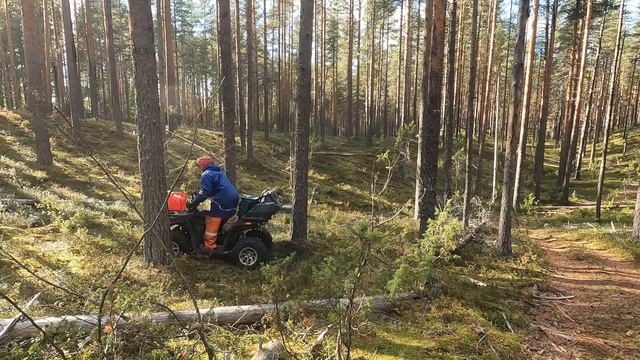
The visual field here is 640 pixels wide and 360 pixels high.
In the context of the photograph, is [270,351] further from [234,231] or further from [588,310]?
[588,310]

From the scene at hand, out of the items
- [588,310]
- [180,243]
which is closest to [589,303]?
[588,310]

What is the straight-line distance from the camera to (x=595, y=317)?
674 centimetres

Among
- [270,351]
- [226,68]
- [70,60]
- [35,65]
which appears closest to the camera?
[270,351]

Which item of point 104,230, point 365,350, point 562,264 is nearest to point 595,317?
point 562,264

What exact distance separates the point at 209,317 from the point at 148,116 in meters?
4.20

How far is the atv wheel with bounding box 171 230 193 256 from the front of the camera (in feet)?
24.8

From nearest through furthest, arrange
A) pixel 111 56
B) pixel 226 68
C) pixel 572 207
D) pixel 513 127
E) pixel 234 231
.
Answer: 1. pixel 234 231
2. pixel 513 127
3. pixel 226 68
4. pixel 572 207
5. pixel 111 56

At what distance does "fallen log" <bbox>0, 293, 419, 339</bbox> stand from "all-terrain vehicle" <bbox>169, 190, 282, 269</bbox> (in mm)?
2129

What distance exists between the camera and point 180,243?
761 cm

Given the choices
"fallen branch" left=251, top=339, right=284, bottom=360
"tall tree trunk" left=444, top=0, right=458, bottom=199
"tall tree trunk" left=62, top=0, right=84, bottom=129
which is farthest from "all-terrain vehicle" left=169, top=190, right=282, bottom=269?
"tall tree trunk" left=62, top=0, right=84, bottom=129

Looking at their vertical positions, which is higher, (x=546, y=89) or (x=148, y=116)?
(x=546, y=89)

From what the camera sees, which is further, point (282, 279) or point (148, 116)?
point (148, 116)

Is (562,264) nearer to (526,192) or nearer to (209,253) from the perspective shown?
(209,253)

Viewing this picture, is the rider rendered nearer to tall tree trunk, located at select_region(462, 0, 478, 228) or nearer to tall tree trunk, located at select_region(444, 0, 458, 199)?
tall tree trunk, located at select_region(462, 0, 478, 228)
